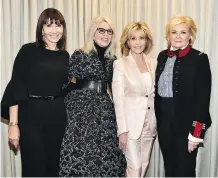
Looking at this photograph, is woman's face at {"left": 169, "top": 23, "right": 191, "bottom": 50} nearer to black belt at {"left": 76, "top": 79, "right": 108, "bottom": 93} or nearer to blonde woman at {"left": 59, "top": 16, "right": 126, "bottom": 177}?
blonde woman at {"left": 59, "top": 16, "right": 126, "bottom": 177}

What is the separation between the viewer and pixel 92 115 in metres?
2.53

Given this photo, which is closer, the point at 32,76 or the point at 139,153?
the point at 32,76

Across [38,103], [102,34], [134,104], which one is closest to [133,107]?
[134,104]

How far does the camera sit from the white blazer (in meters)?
2.57

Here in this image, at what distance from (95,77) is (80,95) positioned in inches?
7.4

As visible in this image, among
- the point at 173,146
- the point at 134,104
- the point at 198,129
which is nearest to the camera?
the point at 198,129

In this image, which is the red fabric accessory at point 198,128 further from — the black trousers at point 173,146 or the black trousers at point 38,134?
the black trousers at point 38,134

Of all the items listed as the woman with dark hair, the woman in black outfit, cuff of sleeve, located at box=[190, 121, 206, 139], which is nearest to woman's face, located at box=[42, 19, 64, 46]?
the woman with dark hair

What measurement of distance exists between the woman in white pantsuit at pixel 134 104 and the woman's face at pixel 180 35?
0.93ft

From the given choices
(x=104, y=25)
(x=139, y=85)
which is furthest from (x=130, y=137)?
(x=104, y=25)

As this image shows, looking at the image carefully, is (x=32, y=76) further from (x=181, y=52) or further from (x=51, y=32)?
(x=181, y=52)

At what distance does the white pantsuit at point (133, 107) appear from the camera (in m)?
2.57

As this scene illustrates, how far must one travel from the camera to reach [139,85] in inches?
102

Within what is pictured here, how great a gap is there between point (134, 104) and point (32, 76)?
83 centimetres
